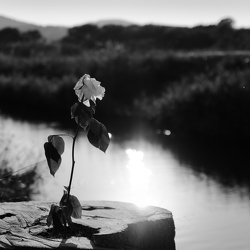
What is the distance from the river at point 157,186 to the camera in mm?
6797

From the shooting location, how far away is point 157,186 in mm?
9461

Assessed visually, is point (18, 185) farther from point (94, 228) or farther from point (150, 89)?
point (150, 89)

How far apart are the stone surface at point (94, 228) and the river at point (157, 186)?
27.1 inches

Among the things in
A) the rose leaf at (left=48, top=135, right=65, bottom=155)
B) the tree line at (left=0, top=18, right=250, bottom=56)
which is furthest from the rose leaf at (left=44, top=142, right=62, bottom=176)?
the tree line at (left=0, top=18, right=250, bottom=56)

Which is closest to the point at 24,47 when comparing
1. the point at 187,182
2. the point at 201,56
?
the point at 201,56

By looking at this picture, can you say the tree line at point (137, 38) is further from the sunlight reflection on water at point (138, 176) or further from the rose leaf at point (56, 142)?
the rose leaf at point (56, 142)

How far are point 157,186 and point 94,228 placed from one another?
517 centimetres

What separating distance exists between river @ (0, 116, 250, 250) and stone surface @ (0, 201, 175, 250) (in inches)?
27.1

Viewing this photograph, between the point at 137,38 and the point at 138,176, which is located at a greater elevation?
the point at 137,38

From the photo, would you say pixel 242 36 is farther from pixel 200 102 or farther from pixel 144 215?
pixel 144 215

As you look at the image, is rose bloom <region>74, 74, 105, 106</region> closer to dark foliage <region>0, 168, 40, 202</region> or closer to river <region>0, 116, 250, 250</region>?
river <region>0, 116, 250, 250</region>

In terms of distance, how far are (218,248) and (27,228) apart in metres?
2.44

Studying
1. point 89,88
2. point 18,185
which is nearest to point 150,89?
point 18,185

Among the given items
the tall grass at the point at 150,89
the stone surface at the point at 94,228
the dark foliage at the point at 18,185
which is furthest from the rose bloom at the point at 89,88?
the tall grass at the point at 150,89
